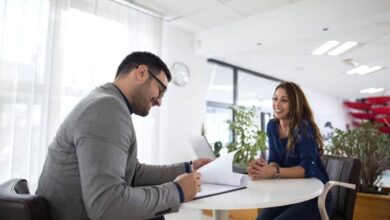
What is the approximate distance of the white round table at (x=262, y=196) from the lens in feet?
3.15

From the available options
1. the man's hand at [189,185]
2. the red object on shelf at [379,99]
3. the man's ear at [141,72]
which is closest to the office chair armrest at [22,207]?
the man's hand at [189,185]

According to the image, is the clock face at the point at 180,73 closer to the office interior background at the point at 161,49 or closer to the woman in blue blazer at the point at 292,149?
the office interior background at the point at 161,49

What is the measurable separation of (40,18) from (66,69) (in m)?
0.49

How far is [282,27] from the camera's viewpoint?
3.16 metres

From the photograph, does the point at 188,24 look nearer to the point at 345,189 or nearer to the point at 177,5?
the point at 177,5

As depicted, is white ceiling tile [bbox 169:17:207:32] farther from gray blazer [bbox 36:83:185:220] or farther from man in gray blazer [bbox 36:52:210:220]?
gray blazer [bbox 36:83:185:220]

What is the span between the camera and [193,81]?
4.00 meters

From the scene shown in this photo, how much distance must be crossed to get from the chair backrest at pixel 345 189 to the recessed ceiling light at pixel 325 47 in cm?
281

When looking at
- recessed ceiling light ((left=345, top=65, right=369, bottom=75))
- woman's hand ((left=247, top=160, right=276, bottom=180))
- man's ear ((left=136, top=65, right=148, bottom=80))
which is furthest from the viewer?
recessed ceiling light ((left=345, top=65, right=369, bottom=75))

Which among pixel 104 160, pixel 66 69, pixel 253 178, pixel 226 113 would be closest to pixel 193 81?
pixel 226 113

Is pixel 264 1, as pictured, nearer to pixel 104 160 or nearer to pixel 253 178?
pixel 253 178

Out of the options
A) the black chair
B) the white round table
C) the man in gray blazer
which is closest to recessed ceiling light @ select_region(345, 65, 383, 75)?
the white round table

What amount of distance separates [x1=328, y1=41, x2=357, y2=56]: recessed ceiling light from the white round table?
3.40 meters

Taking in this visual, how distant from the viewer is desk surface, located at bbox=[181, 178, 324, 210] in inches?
37.8
